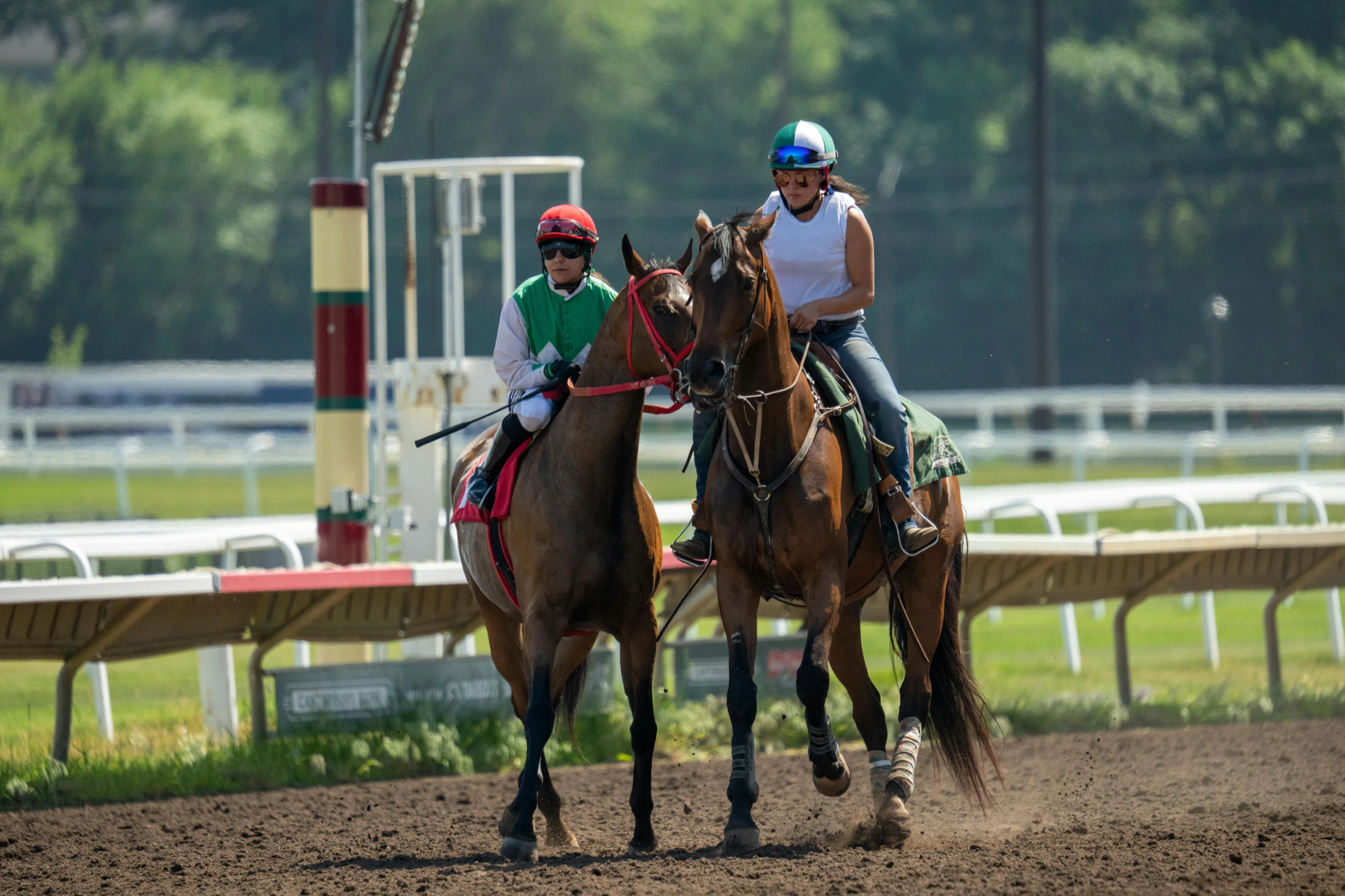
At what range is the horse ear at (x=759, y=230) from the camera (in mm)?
5770

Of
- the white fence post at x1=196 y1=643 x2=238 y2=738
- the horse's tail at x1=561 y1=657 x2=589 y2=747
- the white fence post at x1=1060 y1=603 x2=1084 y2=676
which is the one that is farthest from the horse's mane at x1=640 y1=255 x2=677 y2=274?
the white fence post at x1=1060 y1=603 x2=1084 y2=676

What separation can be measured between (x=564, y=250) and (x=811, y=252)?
945mm

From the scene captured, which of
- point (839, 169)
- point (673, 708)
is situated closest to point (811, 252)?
point (673, 708)

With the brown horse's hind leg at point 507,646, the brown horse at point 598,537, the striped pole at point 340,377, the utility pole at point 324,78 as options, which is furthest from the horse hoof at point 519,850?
the utility pole at point 324,78

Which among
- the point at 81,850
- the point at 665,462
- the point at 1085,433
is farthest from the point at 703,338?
the point at 665,462

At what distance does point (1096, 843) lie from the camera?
580cm

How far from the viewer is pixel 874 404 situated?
650 centimetres

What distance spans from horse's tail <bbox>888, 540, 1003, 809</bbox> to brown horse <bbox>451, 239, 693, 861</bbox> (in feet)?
3.91

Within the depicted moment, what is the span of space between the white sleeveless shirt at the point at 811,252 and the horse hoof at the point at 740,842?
194 cm

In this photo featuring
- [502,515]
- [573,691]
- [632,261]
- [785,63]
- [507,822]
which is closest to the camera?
[632,261]

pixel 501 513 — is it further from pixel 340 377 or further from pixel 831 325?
pixel 340 377

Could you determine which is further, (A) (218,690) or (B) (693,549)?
(A) (218,690)

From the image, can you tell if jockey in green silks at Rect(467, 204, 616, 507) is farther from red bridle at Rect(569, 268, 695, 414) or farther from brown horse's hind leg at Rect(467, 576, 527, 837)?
brown horse's hind leg at Rect(467, 576, 527, 837)

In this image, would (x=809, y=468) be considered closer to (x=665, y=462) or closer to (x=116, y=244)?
(x=665, y=462)
